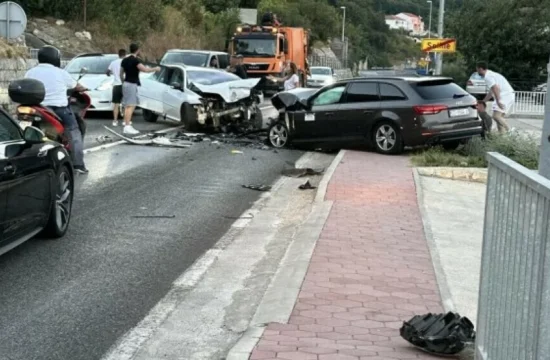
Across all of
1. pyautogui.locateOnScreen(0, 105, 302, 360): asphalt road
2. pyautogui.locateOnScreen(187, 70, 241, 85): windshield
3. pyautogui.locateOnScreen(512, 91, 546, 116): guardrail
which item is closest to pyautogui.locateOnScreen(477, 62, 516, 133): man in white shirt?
pyautogui.locateOnScreen(0, 105, 302, 360): asphalt road

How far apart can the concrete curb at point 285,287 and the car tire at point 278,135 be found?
7.44 meters

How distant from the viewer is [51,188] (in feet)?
24.2

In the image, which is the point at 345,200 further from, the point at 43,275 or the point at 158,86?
the point at 158,86

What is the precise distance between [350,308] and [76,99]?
23.2 feet

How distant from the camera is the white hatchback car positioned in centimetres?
2009

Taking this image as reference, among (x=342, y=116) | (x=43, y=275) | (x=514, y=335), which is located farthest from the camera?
(x=342, y=116)

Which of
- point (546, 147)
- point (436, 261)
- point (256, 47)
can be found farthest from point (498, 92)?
point (256, 47)

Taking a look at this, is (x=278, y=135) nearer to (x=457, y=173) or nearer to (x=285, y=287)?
(x=457, y=173)

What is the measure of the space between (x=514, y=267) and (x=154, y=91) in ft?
54.1

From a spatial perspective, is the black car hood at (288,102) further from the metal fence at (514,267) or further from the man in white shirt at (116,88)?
the metal fence at (514,267)

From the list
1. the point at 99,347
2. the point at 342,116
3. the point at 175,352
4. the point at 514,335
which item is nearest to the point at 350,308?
the point at 175,352

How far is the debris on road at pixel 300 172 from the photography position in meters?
13.0

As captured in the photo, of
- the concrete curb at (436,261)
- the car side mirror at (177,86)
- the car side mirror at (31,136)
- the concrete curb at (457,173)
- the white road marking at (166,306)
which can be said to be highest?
the car side mirror at (177,86)

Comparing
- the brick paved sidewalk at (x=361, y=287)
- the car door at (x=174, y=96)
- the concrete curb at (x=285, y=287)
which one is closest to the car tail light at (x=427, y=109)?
the brick paved sidewalk at (x=361, y=287)
